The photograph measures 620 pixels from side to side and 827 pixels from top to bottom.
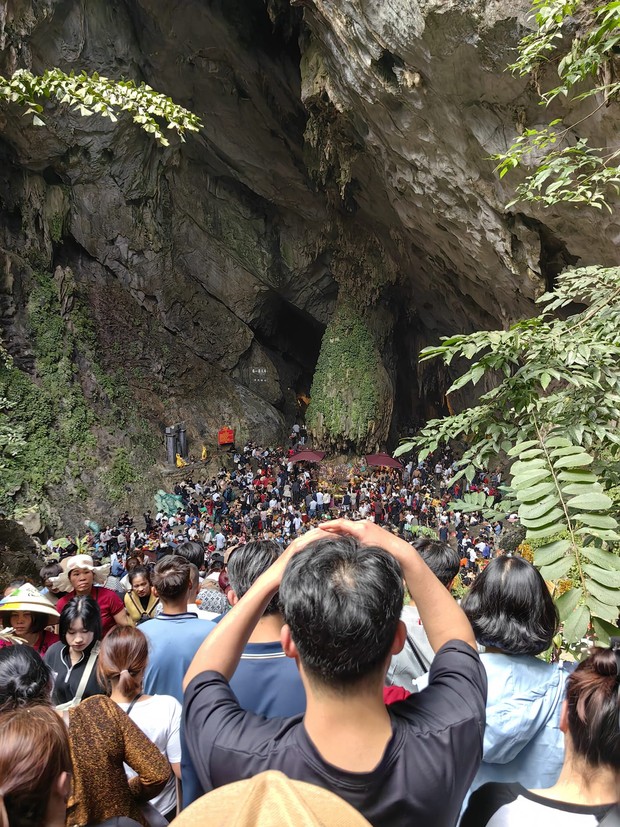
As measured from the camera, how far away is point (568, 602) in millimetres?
1589

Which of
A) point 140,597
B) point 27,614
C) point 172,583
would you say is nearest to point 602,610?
point 172,583

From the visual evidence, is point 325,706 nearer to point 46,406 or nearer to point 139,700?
point 139,700

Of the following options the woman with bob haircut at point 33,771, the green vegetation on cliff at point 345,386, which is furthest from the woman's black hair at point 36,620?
the green vegetation on cliff at point 345,386

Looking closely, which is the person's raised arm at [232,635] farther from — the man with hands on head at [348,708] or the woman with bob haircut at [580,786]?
the woman with bob haircut at [580,786]

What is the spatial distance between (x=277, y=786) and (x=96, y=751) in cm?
117

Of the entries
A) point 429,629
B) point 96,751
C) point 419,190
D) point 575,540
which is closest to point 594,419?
point 575,540

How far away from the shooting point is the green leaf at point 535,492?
1.77 metres

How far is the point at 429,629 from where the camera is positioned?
1278 mm

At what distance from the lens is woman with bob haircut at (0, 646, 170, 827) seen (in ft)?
5.27

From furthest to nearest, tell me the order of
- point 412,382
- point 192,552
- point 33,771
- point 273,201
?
point 412,382 → point 273,201 → point 192,552 → point 33,771

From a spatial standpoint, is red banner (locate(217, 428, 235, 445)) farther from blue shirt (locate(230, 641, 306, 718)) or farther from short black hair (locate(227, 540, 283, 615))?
blue shirt (locate(230, 641, 306, 718))

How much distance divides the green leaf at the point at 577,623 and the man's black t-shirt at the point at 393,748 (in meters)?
0.44

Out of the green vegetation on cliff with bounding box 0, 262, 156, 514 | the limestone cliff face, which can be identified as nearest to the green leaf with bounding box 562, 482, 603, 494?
the limestone cliff face

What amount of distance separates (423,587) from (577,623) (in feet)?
1.85
